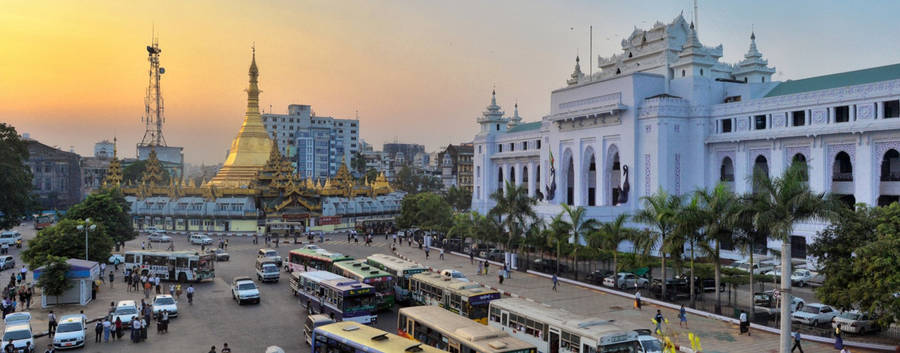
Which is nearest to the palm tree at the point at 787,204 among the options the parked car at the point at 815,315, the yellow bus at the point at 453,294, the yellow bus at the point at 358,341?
the parked car at the point at 815,315

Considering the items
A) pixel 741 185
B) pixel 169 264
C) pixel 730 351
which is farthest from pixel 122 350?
pixel 741 185

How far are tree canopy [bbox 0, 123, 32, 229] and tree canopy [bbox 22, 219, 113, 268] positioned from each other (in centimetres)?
2483

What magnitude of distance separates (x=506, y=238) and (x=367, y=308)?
19.1 metres

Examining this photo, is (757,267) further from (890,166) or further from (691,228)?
(691,228)

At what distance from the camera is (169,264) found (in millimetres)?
36438

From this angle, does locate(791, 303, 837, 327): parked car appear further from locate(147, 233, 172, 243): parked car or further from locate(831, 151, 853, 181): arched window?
locate(147, 233, 172, 243): parked car

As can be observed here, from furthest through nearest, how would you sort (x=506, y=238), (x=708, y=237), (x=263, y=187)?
1. (x=263, y=187)
2. (x=506, y=238)
3. (x=708, y=237)

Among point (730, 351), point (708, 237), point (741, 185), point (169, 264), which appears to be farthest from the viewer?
point (741, 185)

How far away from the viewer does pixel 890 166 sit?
40.1 m

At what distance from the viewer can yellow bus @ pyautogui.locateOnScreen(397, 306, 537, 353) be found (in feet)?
55.9

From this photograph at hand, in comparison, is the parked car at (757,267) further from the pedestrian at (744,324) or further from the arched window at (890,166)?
the pedestrian at (744,324)

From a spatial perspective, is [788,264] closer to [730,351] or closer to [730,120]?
[730,351]

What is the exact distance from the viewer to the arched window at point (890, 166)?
39.4m

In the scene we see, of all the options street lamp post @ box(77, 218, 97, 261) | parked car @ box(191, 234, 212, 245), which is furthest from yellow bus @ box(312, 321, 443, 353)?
parked car @ box(191, 234, 212, 245)
